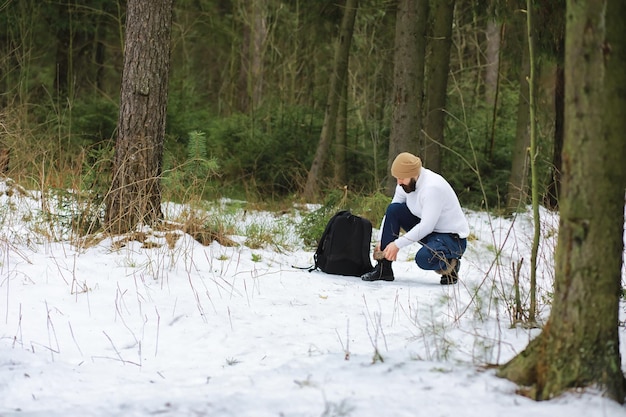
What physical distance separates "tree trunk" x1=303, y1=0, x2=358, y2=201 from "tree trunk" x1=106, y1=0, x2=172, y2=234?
495 cm

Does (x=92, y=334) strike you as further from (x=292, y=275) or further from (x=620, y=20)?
(x=620, y=20)

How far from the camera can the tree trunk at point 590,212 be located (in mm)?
2721

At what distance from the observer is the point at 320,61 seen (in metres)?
16.4

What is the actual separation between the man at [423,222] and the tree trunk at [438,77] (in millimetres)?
4835

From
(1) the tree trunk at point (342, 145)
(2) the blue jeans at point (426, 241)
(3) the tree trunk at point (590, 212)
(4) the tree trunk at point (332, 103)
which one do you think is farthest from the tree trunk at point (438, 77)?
(3) the tree trunk at point (590, 212)

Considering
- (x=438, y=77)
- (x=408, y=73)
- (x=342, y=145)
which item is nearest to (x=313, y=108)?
(x=342, y=145)

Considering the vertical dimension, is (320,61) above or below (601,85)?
above

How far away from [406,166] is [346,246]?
0.92 metres

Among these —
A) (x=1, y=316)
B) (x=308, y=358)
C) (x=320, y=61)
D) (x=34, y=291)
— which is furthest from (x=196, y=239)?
(x=320, y=61)

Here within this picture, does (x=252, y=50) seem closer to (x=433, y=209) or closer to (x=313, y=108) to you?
(x=313, y=108)

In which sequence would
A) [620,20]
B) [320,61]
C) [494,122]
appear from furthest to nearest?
[320,61], [494,122], [620,20]

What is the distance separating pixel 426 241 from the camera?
5852 millimetres

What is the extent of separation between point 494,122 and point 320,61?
18.2 feet

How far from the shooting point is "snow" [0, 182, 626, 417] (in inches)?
118
